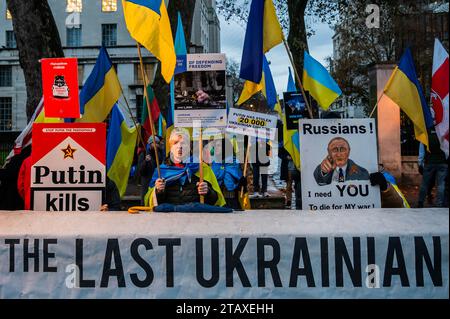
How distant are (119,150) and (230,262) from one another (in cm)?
380

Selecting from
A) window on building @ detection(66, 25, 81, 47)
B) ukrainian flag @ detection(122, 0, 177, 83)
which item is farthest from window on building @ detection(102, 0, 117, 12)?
ukrainian flag @ detection(122, 0, 177, 83)

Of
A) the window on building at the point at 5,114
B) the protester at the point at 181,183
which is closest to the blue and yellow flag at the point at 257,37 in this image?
the protester at the point at 181,183

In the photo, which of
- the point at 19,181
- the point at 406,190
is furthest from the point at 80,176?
Answer: the point at 406,190

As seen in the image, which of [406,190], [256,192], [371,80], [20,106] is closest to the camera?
[256,192]

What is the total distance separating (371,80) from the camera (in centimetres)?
1652

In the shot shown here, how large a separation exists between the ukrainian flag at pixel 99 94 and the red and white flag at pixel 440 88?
11.8ft

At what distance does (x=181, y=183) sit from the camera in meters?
5.09

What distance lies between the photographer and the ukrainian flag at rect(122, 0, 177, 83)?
14.3ft

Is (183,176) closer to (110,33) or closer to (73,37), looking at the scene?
(110,33)

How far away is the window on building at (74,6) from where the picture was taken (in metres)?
48.1

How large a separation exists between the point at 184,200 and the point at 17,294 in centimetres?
227

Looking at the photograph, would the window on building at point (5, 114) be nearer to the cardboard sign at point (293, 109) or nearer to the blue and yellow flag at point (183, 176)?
the cardboard sign at point (293, 109)

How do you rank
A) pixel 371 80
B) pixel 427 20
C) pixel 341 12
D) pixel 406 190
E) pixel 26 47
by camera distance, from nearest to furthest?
pixel 26 47
pixel 406 190
pixel 371 80
pixel 341 12
pixel 427 20

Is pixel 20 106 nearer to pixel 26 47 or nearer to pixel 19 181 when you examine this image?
pixel 26 47
